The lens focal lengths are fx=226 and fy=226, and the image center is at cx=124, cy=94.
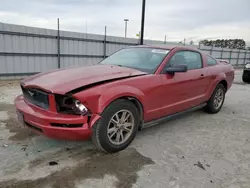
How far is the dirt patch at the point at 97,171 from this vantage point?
2.36 m

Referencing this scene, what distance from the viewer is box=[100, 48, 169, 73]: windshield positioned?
364 centimetres

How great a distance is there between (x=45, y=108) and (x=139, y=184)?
143cm

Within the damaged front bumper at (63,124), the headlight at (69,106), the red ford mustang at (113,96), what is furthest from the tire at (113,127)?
the headlight at (69,106)

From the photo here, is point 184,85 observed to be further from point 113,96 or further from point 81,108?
point 81,108

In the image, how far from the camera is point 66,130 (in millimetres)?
2648

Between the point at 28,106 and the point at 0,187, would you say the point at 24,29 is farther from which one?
the point at 0,187

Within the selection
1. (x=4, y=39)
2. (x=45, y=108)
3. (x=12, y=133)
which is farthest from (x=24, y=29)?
(x=45, y=108)

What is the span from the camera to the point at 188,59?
4305 mm

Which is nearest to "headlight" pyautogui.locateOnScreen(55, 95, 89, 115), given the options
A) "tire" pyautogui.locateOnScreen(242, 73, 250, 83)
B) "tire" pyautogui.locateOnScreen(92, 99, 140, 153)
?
"tire" pyautogui.locateOnScreen(92, 99, 140, 153)

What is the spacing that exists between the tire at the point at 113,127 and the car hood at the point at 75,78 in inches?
14.8

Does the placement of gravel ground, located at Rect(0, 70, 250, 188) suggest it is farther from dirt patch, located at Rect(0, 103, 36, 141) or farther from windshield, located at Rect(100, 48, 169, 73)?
windshield, located at Rect(100, 48, 169, 73)

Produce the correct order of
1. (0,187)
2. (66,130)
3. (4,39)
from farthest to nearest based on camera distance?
(4,39)
(66,130)
(0,187)

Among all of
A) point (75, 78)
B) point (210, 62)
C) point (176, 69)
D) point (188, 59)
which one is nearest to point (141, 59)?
point (176, 69)

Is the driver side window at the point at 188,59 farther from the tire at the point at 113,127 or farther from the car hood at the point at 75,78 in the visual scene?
the tire at the point at 113,127
